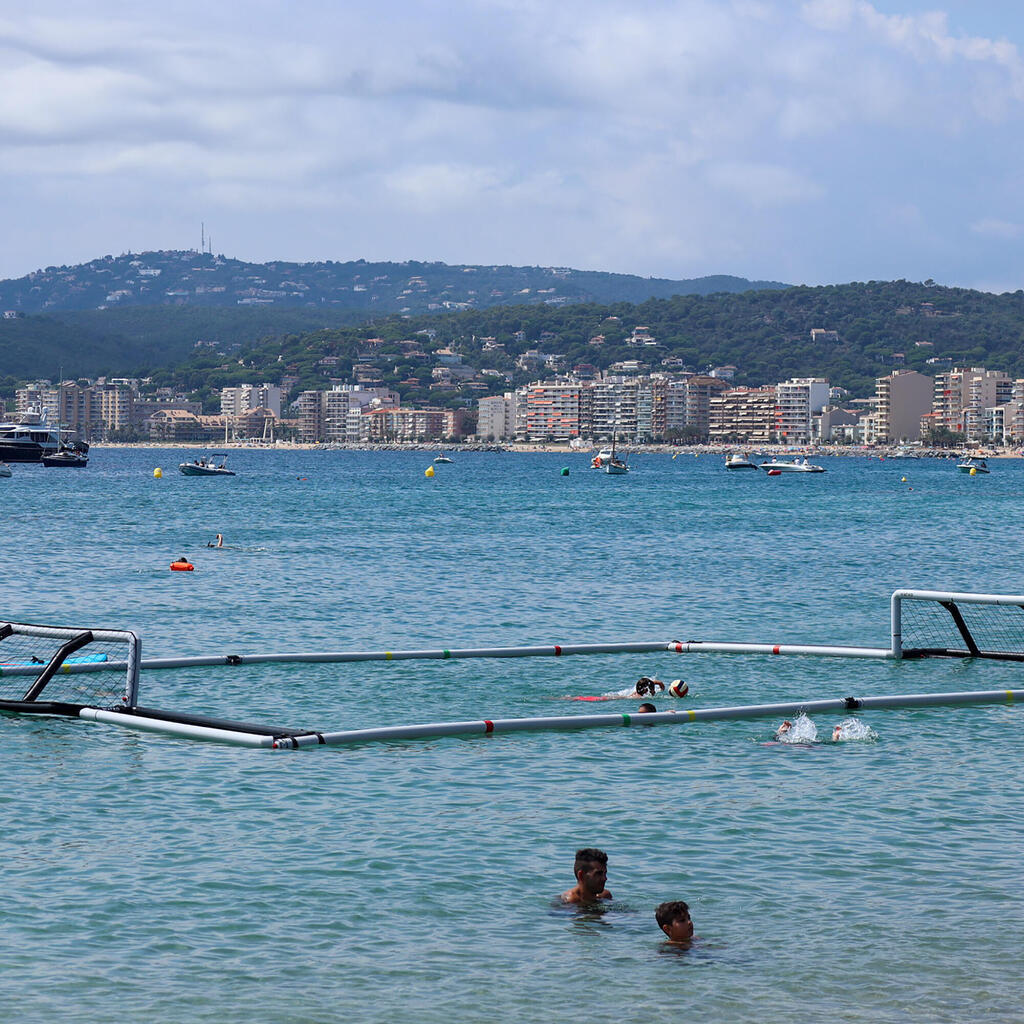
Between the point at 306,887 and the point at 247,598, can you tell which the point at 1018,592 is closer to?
the point at 247,598

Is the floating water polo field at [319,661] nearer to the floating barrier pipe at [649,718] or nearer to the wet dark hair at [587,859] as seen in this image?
the floating barrier pipe at [649,718]

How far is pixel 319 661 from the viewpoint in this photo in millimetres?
27797

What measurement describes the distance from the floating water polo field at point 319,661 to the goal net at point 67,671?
0.06 ft

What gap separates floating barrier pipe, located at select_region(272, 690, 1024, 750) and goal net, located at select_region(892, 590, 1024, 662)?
2170mm

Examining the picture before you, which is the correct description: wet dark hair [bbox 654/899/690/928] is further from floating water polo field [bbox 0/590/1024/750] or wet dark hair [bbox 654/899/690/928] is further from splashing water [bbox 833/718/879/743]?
splashing water [bbox 833/718/879/743]

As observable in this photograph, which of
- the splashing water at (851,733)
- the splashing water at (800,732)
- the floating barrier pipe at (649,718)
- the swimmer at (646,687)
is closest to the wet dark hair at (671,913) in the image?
the floating barrier pipe at (649,718)

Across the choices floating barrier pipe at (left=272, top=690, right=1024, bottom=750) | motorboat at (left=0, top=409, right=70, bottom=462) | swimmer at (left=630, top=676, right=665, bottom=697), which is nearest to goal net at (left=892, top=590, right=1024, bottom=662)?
floating barrier pipe at (left=272, top=690, right=1024, bottom=750)

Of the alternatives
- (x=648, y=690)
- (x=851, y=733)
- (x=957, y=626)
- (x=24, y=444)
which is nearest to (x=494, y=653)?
(x=648, y=690)

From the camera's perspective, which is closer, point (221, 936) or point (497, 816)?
point (221, 936)

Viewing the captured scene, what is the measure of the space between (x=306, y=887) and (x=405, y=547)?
159 feet

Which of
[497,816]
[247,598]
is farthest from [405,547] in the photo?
[497,816]

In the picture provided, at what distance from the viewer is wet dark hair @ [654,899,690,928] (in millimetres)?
12586

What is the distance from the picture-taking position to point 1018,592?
4384cm

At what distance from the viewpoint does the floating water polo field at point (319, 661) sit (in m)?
20.6
